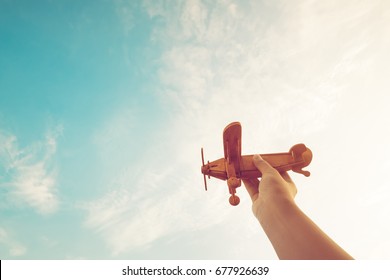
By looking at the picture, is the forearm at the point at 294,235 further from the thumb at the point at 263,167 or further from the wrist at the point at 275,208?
the thumb at the point at 263,167

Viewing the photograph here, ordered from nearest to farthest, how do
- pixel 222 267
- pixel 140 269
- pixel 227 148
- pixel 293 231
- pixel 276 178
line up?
pixel 293 231, pixel 276 178, pixel 222 267, pixel 140 269, pixel 227 148

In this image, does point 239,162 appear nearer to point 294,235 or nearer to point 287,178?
point 287,178

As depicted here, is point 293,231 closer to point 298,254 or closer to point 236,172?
point 298,254

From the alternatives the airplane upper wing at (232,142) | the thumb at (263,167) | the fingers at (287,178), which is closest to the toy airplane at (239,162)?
the airplane upper wing at (232,142)

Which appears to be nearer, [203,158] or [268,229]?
[268,229]

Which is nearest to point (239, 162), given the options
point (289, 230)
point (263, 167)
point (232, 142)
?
point (232, 142)

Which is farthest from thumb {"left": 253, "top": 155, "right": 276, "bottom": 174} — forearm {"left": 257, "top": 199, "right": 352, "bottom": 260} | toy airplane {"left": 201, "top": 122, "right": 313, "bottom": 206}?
forearm {"left": 257, "top": 199, "right": 352, "bottom": 260}

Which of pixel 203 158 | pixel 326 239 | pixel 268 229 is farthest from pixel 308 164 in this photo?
pixel 326 239
